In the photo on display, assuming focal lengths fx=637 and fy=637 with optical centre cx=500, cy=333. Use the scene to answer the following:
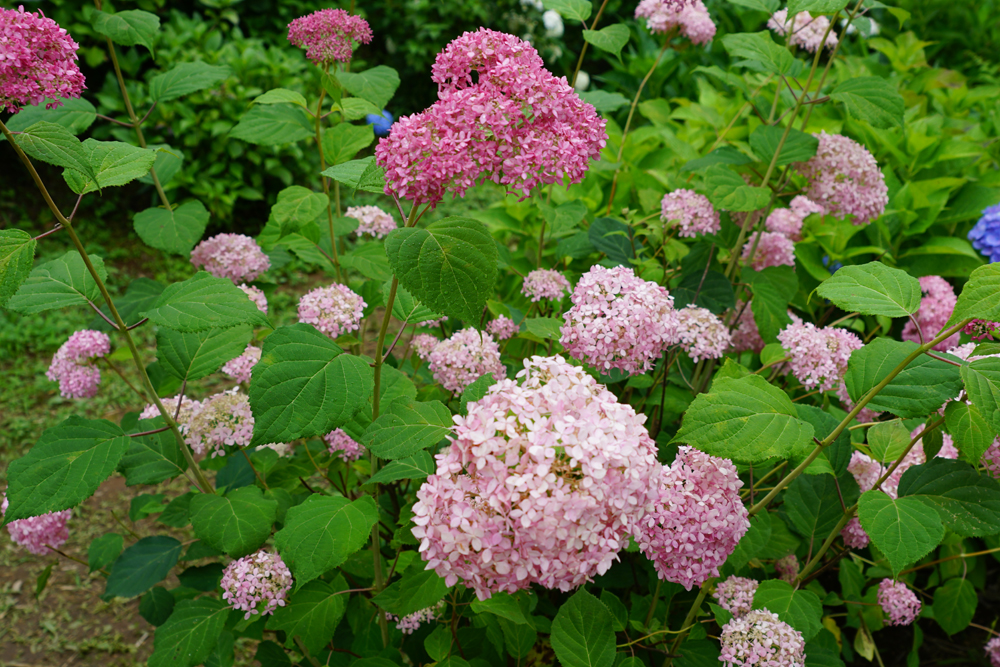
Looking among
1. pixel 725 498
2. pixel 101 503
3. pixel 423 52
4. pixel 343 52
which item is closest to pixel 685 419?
pixel 725 498

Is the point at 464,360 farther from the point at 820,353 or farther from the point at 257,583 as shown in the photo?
the point at 820,353

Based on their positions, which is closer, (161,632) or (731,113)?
(161,632)

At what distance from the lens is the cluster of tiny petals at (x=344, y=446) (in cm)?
178

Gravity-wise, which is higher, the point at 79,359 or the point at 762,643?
the point at 762,643

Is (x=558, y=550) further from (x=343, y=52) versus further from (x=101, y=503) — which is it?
(x=101, y=503)

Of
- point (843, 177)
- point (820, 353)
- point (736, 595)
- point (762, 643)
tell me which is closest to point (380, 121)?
point (843, 177)

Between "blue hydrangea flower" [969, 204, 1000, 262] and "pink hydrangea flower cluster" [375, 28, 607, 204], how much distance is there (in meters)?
2.68

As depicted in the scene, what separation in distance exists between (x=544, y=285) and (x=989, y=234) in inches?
93.3

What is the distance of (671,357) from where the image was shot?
6.20 ft

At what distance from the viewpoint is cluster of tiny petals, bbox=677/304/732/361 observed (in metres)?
1.67

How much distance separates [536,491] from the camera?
0.87 metres

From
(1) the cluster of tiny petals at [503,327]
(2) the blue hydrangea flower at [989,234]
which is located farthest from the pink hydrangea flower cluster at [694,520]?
(2) the blue hydrangea flower at [989,234]

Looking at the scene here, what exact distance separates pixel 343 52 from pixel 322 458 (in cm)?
115

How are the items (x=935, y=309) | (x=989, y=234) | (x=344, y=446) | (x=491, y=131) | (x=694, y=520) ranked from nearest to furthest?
(x=491, y=131)
(x=694, y=520)
(x=344, y=446)
(x=935, y=309)
(x=989, y=234)
